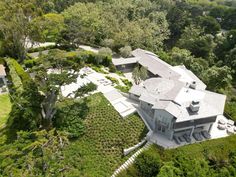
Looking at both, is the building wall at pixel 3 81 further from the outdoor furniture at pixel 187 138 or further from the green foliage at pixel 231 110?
the green foliage at pixel 231 110

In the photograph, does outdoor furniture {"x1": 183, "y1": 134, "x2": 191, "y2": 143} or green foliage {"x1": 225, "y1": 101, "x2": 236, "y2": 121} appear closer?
outdoor furniture {"x1": 183, "y1": 134, "x2": 191, "y2": 143}

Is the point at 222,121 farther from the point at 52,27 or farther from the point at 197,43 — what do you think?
the point at 52,27

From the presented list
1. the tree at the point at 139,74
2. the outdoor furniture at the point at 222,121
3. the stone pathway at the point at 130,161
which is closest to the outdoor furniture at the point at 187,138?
the stone pathway at the point at 130,161

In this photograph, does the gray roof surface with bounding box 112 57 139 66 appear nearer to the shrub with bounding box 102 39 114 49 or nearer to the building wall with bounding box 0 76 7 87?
the shrub with bounding box 102 39 114 49

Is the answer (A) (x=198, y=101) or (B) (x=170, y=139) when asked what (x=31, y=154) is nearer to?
(B) (x=170, y=139)

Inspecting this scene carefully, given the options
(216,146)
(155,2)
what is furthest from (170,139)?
(155,2)

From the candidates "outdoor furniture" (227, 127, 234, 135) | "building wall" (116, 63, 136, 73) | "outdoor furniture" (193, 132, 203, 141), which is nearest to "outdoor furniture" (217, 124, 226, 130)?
"outdoor furniture" (227, 127, 234, 135)
